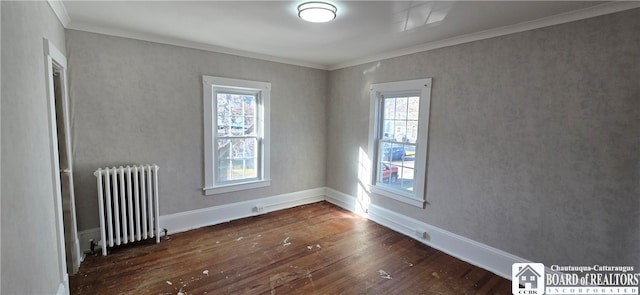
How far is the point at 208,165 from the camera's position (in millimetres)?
3787

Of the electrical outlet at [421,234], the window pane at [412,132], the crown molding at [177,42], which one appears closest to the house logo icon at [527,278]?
the electrical outlet at [421,234]

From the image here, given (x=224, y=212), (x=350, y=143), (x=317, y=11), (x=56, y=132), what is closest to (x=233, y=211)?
(x=224, y=212)

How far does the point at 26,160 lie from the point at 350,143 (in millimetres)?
3636

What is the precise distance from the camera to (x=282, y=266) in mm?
2857

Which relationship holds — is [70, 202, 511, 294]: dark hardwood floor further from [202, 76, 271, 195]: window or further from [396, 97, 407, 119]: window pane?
[396, 97, 407, 119]: window pane

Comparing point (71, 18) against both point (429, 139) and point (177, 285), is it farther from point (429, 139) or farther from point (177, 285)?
point (429, 139)

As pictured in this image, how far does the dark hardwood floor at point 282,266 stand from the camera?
251cm

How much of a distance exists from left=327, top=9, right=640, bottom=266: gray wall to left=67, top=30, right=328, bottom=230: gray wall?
207cm

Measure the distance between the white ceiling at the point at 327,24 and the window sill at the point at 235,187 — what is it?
6.03 ft

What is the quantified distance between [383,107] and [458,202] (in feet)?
5.25

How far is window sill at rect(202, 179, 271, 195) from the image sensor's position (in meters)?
3.85

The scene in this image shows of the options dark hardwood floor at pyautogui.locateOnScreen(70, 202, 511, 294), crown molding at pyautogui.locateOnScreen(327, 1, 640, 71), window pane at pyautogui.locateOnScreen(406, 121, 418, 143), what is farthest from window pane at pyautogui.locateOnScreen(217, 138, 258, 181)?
crown molding at pyautogui.locateOnScreen(327, 1, 640, 71)

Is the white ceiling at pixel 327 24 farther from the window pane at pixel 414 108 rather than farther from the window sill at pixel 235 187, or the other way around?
the window sill at pixel 235 187

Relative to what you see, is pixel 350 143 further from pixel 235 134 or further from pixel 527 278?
pixel 527 278
